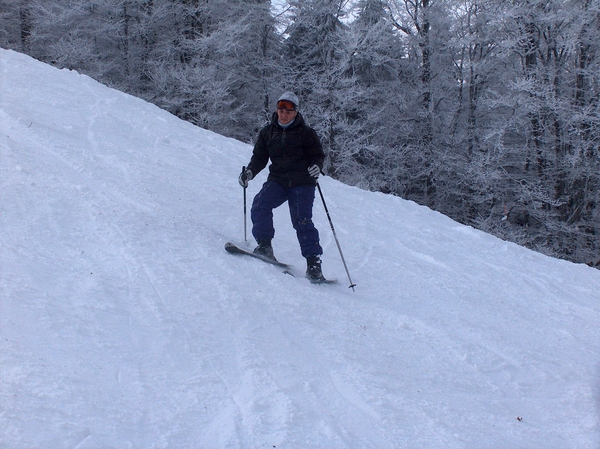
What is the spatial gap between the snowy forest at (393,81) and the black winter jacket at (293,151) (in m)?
11.1

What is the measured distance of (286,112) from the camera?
14.5ft

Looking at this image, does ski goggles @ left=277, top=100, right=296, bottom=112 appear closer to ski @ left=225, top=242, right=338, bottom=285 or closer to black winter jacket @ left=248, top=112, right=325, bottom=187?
black winter jacket @ left=248, top=112, right=325, bottom=187

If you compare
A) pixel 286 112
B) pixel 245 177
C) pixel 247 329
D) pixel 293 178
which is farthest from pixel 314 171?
pixel 247 329

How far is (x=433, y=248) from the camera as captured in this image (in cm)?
604

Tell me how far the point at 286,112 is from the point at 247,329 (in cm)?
215

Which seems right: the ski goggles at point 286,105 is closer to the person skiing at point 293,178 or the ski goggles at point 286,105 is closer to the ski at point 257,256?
the person skiing at point 293,178

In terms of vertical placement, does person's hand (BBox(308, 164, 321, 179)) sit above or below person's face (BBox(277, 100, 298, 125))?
below

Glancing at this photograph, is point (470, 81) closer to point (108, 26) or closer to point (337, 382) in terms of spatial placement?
point (108, 26)

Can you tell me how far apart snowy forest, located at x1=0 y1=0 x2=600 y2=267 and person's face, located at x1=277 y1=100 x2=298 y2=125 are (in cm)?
1128

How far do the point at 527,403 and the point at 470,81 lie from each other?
16.0 m

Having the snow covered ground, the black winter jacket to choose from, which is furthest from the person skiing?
the snow covered ground

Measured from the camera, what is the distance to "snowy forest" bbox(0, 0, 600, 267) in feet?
45.9

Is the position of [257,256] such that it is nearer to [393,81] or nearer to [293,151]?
[293,151]

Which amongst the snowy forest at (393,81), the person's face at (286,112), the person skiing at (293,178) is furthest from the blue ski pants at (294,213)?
the snowy forest at (393,81)
